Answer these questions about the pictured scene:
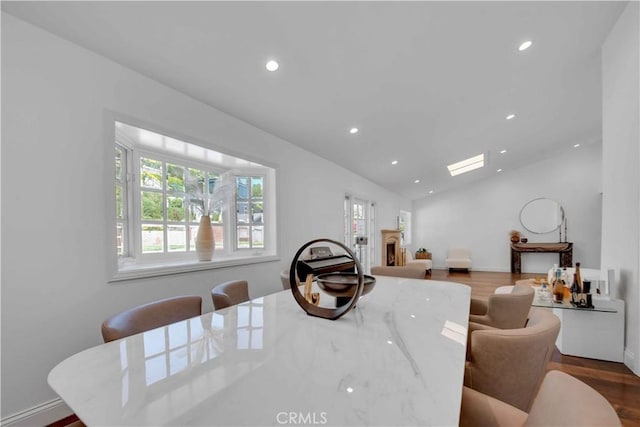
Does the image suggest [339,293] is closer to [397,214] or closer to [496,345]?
[496,345]

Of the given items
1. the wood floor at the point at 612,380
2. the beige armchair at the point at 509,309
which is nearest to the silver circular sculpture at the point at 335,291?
the beige armchair at the point at 509,309

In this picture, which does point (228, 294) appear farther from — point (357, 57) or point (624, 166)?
point (624, 166)

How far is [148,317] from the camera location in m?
1.27

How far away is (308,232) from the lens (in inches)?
152

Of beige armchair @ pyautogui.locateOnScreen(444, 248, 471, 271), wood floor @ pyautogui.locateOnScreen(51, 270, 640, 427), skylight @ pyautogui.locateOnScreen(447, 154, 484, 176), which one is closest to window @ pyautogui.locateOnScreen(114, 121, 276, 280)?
wood floor @ pyautogui.locateOnScreen(51, 270, 640, 427)

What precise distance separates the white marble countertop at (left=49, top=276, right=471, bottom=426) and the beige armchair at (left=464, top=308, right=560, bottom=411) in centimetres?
13

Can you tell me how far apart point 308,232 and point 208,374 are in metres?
3.18

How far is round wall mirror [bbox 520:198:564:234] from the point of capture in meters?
7.31

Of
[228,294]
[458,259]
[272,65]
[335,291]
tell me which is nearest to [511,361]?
[335,291]

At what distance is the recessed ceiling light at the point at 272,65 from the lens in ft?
6.66

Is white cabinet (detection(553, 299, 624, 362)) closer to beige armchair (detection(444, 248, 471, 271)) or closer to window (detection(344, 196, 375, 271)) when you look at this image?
window (detection(344, 196, 375, 271))

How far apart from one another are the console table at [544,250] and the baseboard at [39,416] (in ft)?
28.9

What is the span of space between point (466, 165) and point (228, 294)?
6.48 metres

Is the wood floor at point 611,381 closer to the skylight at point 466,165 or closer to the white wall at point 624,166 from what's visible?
the white wall at point 624,166
